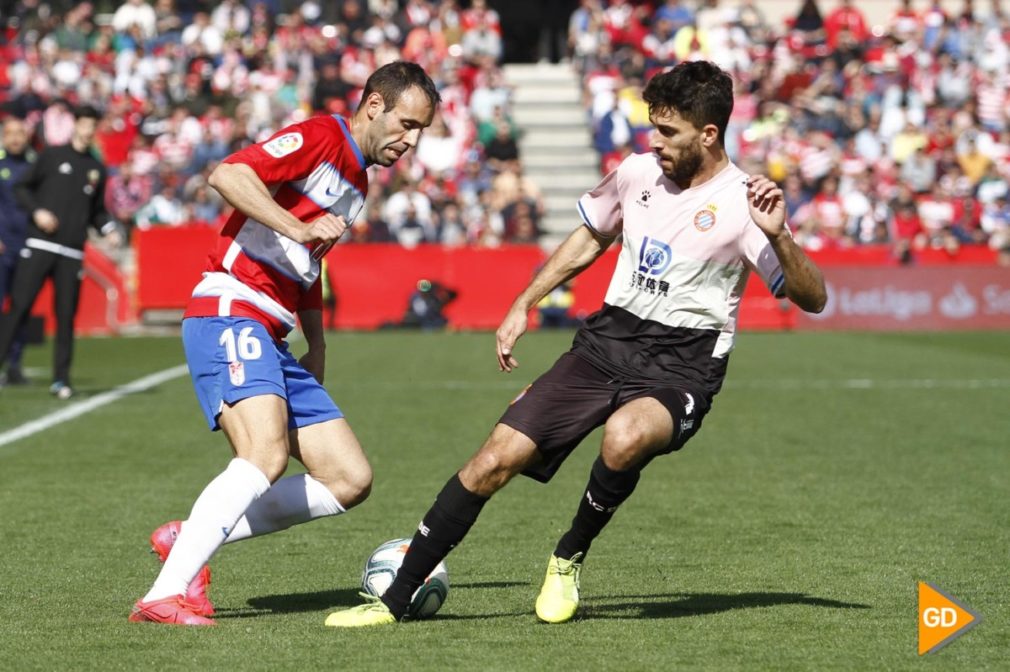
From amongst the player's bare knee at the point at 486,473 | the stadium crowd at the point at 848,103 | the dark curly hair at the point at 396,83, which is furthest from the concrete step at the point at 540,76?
the player's bare knee at the point at 486,473

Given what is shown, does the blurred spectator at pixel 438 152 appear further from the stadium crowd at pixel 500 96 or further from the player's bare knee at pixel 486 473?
the player's bare knee at pixel 486 473

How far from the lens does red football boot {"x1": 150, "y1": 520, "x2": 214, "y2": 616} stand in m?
5.86

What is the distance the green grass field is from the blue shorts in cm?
83

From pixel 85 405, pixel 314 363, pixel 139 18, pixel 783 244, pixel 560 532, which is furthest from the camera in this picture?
pixel 139 18

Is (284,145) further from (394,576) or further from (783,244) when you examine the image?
(783,244)

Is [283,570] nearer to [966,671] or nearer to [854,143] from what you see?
[966,671]

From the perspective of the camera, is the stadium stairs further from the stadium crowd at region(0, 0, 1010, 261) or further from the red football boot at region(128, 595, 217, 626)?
the red football boot at region(128, 595, 217, 626)

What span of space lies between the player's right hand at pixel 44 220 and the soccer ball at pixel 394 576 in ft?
26.8

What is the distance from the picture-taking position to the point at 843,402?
14328 millimetres

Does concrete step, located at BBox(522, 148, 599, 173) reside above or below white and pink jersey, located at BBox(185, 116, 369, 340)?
below

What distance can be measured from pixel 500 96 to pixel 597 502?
23031mm

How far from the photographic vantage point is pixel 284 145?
589 centimetres

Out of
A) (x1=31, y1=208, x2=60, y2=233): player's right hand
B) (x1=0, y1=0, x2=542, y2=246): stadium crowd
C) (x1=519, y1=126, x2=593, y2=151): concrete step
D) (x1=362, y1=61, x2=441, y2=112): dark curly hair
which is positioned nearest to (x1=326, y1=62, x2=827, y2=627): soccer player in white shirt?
(x1=362, y1=61, x2=441, y2=112): dark curly hair

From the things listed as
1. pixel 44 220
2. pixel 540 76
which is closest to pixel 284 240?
pixel 44 220
